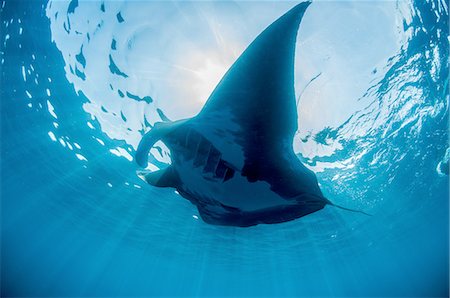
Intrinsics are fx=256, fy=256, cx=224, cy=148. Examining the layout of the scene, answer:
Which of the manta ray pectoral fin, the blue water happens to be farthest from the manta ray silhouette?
the blue water

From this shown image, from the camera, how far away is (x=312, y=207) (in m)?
4.43

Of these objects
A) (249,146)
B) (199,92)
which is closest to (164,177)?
(249,146)

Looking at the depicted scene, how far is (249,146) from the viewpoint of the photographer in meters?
3.67

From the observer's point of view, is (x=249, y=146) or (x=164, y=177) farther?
(x=164, y=177)

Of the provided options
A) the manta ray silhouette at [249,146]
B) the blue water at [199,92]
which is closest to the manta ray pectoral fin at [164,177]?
the manta ray silhouette at [249,146]

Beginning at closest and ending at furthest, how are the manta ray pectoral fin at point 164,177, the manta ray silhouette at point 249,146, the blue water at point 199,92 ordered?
the manta ray silhouette at point 249,146, the manta ray pectoral fin at point 164,177, the blue water at point 199,92

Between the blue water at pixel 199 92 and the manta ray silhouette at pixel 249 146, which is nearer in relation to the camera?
the manta ray silhouette at pixel 249 146

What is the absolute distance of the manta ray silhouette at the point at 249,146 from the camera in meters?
2.71

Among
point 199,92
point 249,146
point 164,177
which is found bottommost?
point 164,177

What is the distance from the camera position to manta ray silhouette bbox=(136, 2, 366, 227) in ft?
8.89

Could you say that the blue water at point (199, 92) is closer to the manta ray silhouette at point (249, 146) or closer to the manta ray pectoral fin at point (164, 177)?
the manta ray pectoral fin at point (164, 177)

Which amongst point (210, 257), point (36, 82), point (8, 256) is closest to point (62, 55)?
point (36, 82)

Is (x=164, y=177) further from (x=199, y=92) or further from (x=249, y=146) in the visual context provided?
(x=199, y=92)

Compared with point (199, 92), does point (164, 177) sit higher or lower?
lower
